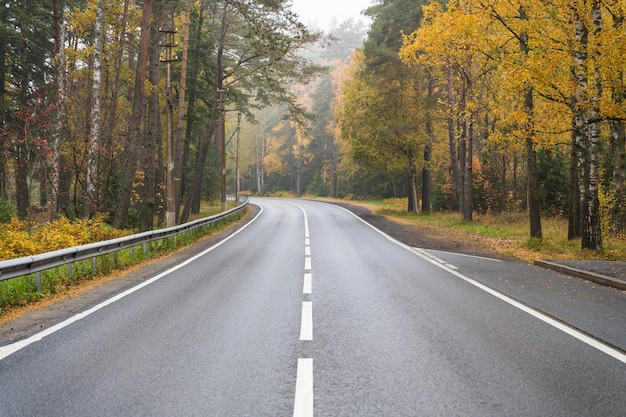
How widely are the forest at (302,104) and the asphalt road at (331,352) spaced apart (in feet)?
23.8

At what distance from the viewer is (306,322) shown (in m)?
6.26

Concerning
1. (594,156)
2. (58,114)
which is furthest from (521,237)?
(58,114)

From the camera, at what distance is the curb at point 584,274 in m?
8.76

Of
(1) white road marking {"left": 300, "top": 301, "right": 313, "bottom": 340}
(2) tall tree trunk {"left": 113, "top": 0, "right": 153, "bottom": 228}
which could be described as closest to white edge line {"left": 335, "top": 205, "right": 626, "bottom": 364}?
(1) white road marking {"left": 300, "top": 301, "right": 313, "bottom": 340}

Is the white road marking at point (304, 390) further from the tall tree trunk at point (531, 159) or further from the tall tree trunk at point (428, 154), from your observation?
the tall tree trunk at point (428, 154)

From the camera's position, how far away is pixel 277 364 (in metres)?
4.62

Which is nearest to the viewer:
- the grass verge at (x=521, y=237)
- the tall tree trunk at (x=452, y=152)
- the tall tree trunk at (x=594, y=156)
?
the tall tree trunk at (x=594, y=156)

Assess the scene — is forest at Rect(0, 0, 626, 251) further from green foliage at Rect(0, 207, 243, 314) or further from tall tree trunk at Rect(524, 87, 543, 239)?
green foliage at Rect(0, 207, 243, 314)

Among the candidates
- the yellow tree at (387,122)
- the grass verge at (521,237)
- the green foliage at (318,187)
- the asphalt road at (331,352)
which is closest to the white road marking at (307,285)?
the asphalt road at (331,352)

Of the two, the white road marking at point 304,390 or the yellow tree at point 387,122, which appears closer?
the white road marking at point 304,390

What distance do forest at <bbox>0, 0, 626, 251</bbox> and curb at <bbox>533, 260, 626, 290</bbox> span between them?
2.95 m

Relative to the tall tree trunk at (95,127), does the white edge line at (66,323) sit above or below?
below

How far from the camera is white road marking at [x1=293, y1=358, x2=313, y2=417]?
11.7 ft

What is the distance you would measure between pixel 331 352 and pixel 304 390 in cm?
109
